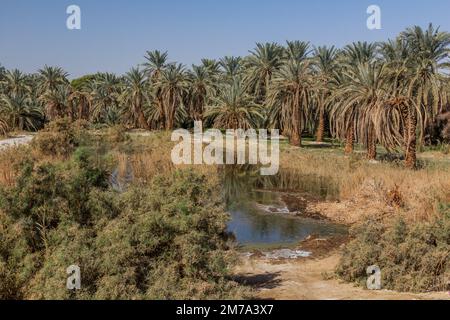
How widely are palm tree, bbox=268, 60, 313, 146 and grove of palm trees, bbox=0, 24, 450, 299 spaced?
0.10m

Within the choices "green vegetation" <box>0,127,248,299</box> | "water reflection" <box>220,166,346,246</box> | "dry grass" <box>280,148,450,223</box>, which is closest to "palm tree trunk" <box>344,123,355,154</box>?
"water reflection" <box>220,166,346,246</box>

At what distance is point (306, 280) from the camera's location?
406 inches

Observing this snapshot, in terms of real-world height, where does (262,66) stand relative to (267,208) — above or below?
above

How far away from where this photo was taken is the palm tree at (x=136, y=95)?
153 ft

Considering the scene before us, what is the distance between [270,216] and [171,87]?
28.9 m

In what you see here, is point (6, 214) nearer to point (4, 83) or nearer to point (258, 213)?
point (258, 213)

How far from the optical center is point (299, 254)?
43.2 feet

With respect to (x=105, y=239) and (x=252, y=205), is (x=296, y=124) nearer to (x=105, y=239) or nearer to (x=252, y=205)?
(x=252, y=205)

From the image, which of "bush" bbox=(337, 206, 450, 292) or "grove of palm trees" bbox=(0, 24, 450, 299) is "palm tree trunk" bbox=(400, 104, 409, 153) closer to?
"grove of palm trees" bbox=(0, 24, 450, 299)

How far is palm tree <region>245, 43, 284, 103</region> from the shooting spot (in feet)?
145

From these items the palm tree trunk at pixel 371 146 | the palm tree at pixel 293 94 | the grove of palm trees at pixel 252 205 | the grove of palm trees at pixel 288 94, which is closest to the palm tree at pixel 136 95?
the grove of palm trees at pixel 288 94

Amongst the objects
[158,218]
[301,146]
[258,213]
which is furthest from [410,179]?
[301,146]

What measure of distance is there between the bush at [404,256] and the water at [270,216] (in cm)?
408

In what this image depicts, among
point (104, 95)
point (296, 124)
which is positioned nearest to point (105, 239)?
point (296, 124)
